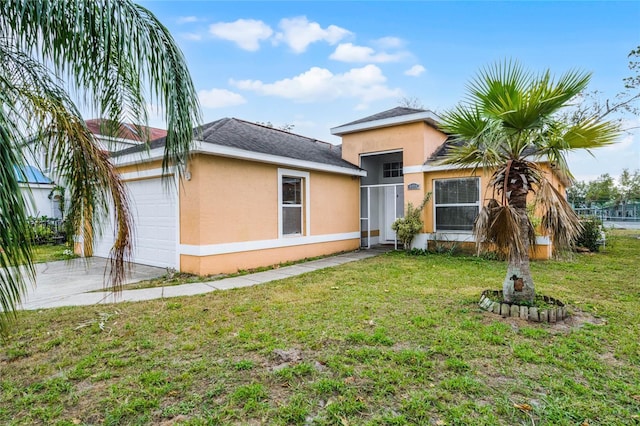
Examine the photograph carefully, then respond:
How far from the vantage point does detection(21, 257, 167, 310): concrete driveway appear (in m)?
6.02

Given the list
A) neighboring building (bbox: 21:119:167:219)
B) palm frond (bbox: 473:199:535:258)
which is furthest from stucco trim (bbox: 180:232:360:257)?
palm frond (bbox: 473:199:535:258)

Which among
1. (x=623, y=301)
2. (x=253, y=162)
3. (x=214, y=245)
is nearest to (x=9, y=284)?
(x=214, y=245)

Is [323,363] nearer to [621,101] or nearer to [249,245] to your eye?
[249,245]

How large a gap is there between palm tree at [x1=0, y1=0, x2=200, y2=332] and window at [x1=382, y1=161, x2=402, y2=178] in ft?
37.9

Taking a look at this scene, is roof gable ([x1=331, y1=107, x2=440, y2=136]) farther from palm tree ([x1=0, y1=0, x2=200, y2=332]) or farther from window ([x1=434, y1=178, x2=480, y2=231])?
palm tree ([x1=0, y1=0, x2=200, y2=332])

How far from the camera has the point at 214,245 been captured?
8023 mm

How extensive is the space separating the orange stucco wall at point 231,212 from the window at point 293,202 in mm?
218

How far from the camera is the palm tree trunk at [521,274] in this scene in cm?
505

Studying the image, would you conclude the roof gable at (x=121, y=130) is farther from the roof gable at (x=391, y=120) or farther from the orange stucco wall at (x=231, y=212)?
the roof gable at (x=391, y=120)

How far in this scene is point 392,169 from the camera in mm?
14344

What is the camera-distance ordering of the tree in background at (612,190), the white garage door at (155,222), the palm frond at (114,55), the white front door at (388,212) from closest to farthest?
the palm frond at (114,55)
the white garage door at (155,222)
the white front door at (388,212)
the tree in background at (612,190)

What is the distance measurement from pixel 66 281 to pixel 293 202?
20.0 ft

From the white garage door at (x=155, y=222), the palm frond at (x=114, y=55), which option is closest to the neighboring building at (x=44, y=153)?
the palm frond at (x=114, y=55)

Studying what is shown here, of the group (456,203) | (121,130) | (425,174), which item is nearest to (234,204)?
(121,130)
